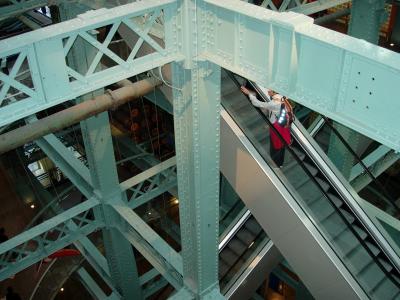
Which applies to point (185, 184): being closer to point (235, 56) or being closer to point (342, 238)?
point (235, 56)

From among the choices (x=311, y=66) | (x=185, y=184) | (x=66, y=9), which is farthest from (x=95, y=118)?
(x=311, y=66)

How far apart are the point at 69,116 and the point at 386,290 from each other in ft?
21.8

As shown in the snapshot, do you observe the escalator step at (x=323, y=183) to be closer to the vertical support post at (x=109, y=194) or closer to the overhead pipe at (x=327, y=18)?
the vertical support post at (x=109, y=194)

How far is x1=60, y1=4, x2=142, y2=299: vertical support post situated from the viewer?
9336mm

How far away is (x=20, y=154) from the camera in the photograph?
57.9ft

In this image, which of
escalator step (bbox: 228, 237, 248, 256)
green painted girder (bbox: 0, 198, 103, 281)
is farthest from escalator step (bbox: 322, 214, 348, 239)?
green painted girder (bbox: 0, 198, 103, 281)

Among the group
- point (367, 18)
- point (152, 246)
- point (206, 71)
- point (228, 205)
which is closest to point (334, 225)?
point (152, 246)

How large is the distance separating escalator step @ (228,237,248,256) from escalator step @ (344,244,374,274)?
3559mm

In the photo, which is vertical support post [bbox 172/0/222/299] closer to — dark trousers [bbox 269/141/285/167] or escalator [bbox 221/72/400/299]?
escalator [bbox 221/72/400/299]

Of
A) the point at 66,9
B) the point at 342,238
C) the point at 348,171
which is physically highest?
the point at 66,9

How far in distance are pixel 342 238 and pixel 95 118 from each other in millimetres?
5596

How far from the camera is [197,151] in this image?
6945 mm

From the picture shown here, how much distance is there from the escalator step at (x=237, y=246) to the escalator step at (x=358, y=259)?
3.56 m

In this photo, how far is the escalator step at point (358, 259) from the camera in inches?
335
